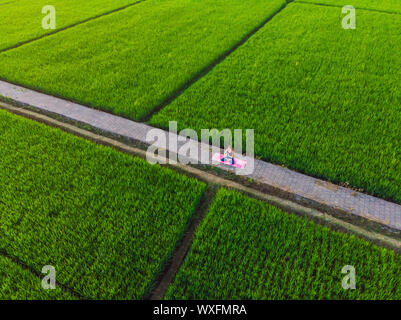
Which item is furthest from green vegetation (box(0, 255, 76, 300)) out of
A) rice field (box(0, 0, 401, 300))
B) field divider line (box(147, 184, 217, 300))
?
field divider line (box(147, 184, 217, 300))

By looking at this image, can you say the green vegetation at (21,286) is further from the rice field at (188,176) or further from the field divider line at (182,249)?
the field divider line at (182,249)

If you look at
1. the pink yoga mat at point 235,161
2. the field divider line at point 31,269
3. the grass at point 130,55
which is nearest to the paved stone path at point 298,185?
the pink yoga mat at point 235,161

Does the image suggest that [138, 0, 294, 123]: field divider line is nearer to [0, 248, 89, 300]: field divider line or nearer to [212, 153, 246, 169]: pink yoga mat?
[212, 153, 246, 169]: pink yoga mat

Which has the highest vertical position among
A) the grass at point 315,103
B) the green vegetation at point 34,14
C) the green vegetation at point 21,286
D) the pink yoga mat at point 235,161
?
the green vegetation at point 34,14

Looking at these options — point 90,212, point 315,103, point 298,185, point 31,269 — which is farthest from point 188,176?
point 315,103
